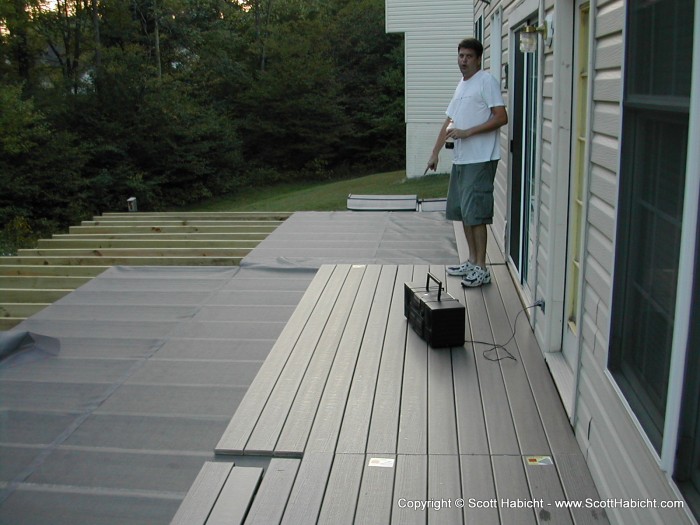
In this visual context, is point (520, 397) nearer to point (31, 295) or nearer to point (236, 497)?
point (236, 497)

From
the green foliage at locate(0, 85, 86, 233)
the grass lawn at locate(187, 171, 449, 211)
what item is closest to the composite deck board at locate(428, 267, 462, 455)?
the grass lawn at locate(187, 171, 449, 211)

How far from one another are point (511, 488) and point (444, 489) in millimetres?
216

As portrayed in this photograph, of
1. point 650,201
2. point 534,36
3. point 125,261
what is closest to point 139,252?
point 125,261

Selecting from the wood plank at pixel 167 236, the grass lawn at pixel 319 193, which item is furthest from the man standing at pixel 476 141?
the grass lawn at pixel 319 193

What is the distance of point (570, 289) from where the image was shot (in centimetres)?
350

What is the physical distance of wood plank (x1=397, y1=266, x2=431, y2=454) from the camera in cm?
280

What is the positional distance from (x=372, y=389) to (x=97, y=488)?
3.83ft

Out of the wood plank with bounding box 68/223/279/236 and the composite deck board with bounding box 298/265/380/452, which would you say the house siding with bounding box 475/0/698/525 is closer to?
the composite deck board with bounding box 298/265/380/452

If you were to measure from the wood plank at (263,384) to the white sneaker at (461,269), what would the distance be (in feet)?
2.90

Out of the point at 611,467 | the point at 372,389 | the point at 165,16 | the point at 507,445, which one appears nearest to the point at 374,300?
the point at 372,389

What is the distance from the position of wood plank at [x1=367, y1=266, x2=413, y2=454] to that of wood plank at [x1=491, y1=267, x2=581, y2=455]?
0.57 m

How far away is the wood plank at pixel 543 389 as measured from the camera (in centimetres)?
277

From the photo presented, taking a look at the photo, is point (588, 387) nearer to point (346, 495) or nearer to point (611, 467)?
point (611, 467)

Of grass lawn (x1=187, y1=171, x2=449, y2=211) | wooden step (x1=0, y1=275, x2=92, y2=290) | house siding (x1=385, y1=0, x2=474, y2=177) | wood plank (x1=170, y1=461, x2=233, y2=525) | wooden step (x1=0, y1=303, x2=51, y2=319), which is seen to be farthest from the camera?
house siding (x1=385, y1=0, x2=474, y2=177)
